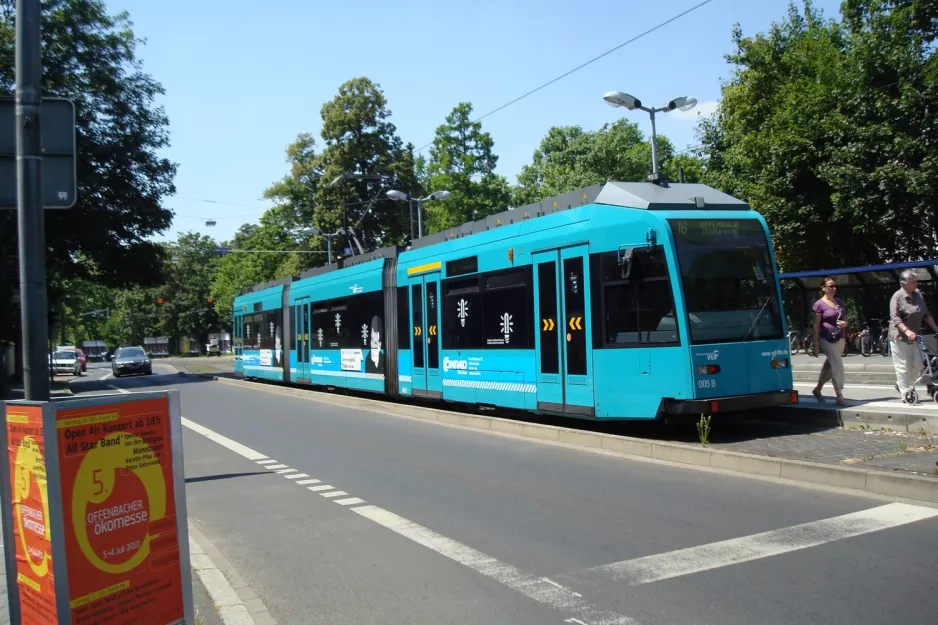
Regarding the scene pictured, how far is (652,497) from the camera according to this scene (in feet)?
25.3

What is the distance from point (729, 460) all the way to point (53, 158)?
7.22 metres

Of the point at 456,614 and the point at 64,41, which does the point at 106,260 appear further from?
the point at 456,614

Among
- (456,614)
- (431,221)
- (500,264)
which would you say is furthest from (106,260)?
(456,614)

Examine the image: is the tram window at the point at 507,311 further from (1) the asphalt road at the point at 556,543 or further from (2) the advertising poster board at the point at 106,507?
(2) the advertising poster board at the point at 106,507

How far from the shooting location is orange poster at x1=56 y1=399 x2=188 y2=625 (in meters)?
3.73

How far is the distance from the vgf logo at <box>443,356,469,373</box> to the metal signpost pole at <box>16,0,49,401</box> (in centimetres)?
953

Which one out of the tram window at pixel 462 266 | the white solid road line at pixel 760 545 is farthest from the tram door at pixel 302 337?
the white solid road line at pixel 760 545

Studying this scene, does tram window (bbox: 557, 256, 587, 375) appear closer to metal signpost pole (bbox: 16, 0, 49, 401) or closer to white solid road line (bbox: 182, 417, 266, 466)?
white solid road line (bbox: 182, 417, 266, 466)

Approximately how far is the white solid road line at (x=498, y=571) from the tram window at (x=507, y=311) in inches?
202

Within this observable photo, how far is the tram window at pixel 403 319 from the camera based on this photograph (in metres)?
16.7

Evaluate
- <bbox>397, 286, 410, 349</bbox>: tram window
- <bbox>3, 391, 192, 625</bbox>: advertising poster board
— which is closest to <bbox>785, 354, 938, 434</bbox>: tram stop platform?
<bbox>397, 286, 410, 349</bbox>: tram window


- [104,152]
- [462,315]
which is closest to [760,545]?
[462,315]

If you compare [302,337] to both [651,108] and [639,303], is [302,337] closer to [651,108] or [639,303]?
[651,108]

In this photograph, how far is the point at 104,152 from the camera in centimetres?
3541
